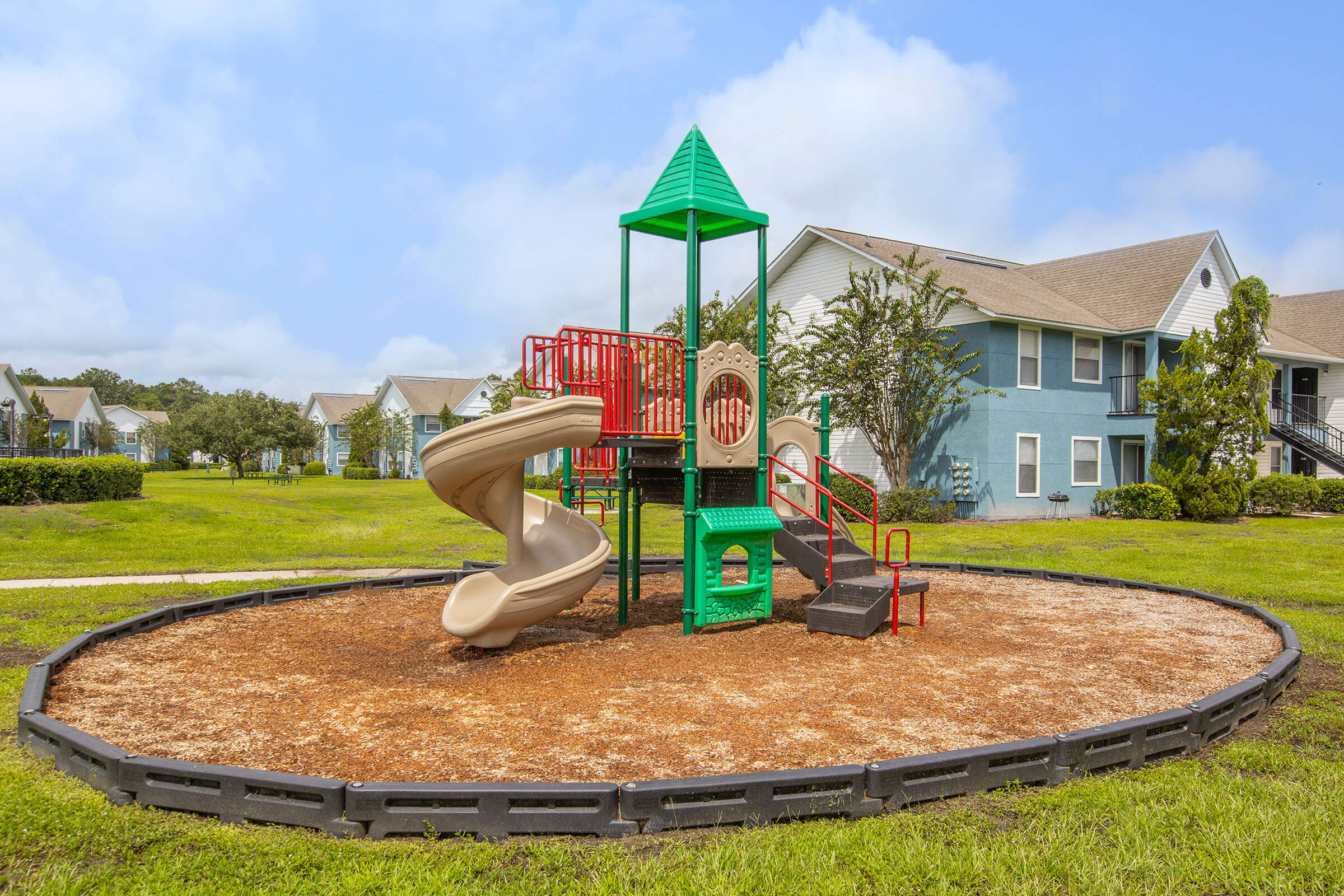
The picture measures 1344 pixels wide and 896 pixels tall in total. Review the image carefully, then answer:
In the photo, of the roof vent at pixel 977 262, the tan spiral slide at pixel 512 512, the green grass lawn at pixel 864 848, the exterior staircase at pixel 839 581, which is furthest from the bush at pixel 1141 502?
the tan spiral slide at pixel 512 512

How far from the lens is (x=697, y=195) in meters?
9.44

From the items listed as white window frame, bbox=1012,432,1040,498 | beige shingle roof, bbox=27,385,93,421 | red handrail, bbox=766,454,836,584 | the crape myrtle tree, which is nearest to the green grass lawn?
red handrail, bbox=766,454,836,584

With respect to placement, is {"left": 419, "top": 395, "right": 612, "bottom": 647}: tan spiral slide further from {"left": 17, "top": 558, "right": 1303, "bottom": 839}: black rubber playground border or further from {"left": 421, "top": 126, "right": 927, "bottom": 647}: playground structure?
{"left": 17, "top": 558, "right": 1303, "bottom": 839}: black rubber playground border

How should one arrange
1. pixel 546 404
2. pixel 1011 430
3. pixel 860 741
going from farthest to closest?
pixel 1011 430 → pixel 546 404 → pixel 860 741

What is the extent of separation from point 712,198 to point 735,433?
2.66 metres

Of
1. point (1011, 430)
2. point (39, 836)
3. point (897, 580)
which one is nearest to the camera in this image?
point (39, 836)

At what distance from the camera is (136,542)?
17.7 meters

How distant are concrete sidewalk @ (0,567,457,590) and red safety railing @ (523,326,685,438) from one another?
5.16m

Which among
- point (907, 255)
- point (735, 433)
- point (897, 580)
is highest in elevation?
point (907, 255)

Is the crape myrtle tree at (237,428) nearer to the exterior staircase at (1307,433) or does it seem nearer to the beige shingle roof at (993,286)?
the beige shingle roof at (993,286)

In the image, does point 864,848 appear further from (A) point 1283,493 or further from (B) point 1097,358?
(A) point 1283,493

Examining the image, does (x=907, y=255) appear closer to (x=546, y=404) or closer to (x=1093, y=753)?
(x=546, y=404)

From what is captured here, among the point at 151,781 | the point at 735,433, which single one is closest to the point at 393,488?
the point at 735,433

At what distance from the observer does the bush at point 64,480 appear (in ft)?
69.4
